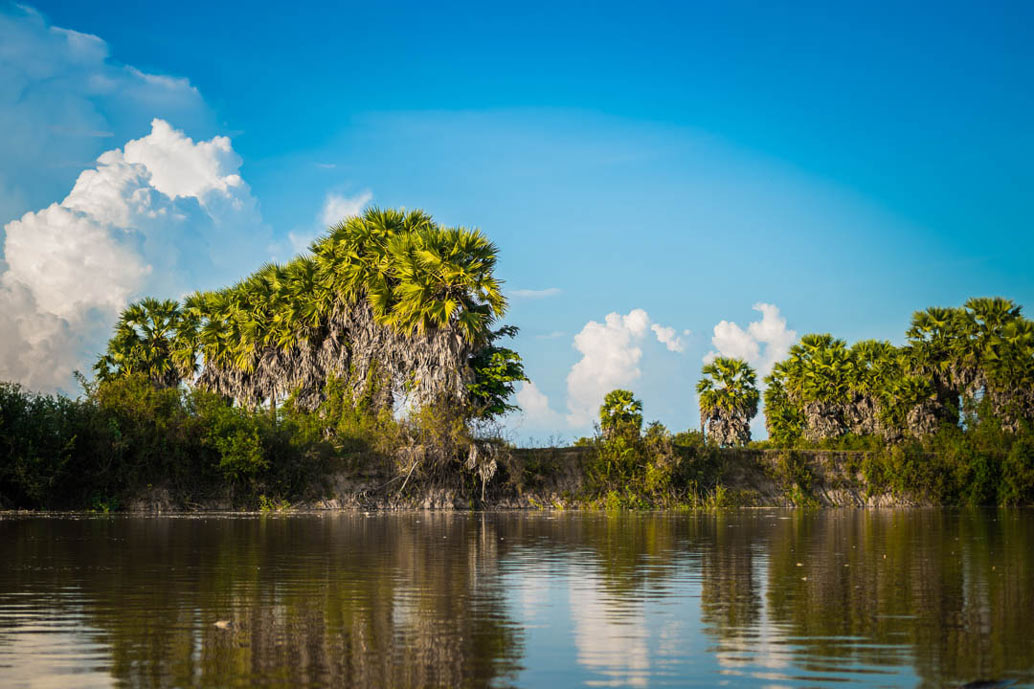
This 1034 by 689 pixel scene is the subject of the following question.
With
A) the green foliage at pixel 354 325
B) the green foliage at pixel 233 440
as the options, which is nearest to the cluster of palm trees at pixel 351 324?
the green foliage at pixel 354 325

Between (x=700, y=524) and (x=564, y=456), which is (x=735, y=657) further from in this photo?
(x=564, y=456)

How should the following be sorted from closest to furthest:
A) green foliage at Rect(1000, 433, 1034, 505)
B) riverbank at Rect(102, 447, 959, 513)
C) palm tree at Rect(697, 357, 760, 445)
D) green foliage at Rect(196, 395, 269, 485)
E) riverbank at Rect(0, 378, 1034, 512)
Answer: riverbank at Rect(0, 378, 1034, 512) < green foliage at Rect(196, 395, 269, 485) < riverbank at Rect(102, 447, 959, 513) < green foliage at Rect(1000, 433, 1034, 505) < palm tree at Rect(697, 357, 760, 445)

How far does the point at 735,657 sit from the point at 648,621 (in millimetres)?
1634

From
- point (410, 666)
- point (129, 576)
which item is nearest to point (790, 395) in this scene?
point (129, 576)

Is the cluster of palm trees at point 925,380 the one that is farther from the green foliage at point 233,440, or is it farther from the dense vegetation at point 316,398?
the green foliage at point 233,440

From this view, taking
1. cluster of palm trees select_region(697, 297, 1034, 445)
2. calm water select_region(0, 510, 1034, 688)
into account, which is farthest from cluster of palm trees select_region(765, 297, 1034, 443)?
calm water select_region(0, 510, 1034, 688)

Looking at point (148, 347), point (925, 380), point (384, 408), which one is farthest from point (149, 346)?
point (925, 380)

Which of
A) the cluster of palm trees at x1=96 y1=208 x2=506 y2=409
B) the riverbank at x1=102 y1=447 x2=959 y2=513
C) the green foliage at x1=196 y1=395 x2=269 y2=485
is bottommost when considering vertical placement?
the riverbank at x1=102 y1=447 x2=959 y2=513

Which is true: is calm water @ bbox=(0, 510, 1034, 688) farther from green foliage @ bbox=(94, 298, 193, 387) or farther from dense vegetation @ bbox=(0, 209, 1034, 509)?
green foliage @ bbox=(94, 298, 193, 387)

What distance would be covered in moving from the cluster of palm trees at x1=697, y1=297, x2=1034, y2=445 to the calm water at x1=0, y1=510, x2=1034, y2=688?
1238 inches

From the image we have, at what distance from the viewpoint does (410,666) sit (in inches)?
246

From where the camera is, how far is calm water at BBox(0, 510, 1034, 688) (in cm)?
613

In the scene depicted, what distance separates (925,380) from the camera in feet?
154

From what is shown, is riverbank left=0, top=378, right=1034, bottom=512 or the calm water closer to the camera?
the calm water
